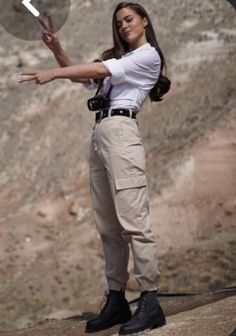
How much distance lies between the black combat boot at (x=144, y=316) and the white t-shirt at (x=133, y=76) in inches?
30.9

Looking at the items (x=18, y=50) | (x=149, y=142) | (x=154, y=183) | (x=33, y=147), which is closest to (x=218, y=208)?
(x=154, y=183)

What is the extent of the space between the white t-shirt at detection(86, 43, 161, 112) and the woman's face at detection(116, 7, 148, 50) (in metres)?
0.05

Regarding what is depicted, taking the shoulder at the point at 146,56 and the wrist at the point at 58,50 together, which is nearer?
the shoulder at the point at 146,56

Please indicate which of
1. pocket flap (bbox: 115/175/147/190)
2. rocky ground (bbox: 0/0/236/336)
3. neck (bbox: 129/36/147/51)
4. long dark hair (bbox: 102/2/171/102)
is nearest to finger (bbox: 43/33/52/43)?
long dark hair (bbox: 102/2/171/102)

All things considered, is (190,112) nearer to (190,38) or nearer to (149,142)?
(149,142)

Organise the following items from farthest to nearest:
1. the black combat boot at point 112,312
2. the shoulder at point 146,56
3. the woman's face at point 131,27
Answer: the black combat boot at point 112,312, the woman's face at point 131,27, the shoulder at point 146,56

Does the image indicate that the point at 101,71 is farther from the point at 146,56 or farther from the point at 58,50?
the point at 58,50

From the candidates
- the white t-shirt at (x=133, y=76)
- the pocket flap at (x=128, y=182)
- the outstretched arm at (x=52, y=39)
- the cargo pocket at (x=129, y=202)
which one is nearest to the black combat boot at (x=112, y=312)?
the cargo pocket at (x=129, y=202)

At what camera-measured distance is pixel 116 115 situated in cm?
359

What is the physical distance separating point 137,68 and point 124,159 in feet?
1.23

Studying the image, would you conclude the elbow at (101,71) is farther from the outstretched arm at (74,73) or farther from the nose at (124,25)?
the nose at (124,25)

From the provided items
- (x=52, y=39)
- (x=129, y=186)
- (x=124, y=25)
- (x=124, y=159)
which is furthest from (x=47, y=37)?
(x=129, y=186)

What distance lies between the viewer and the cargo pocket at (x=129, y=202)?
11.5ft

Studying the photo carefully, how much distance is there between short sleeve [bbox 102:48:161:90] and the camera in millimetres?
3489
